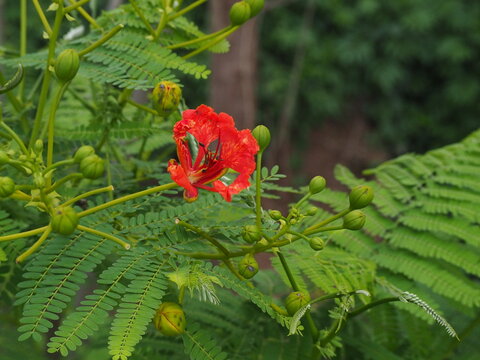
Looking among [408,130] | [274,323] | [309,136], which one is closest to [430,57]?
[408,130]

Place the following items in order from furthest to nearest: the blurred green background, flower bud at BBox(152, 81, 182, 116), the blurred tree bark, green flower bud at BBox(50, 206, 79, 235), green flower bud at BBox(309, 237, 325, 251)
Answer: the blurred green background, the blurred tree bark, flower bud at BBox(152, 81, 182, 116), green flower bud at BBox(309, 237, 325, 251), green flower bud at BBox(50, 206, 79, 235)

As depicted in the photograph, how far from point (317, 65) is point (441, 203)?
6.06 meters

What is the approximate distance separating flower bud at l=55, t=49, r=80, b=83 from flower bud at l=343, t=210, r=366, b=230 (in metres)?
0.45

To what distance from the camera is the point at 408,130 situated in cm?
759

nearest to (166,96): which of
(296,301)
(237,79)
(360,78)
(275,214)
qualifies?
(275,214)

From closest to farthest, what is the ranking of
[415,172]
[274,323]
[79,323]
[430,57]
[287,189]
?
1. [79,323]
2. [287,189]
3. [274,323]
4. [415,172]
5. [430,57]

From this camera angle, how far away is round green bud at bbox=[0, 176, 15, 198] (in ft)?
2.64

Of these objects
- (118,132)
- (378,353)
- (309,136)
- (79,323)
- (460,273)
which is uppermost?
(118,132)

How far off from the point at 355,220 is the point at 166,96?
35 cm

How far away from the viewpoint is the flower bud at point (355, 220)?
949 mm

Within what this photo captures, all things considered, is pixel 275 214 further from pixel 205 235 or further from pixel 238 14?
pixel 238 14

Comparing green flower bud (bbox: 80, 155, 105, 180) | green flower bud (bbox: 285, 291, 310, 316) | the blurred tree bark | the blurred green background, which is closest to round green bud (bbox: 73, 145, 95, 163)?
green flower bud (bbox: 80, 155, 105, 180)

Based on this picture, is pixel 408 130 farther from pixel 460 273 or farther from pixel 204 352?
pixel 204 352

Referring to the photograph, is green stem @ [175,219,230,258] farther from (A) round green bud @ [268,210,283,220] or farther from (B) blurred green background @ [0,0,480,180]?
(B) blurred green background @ [0,0,480,180]
